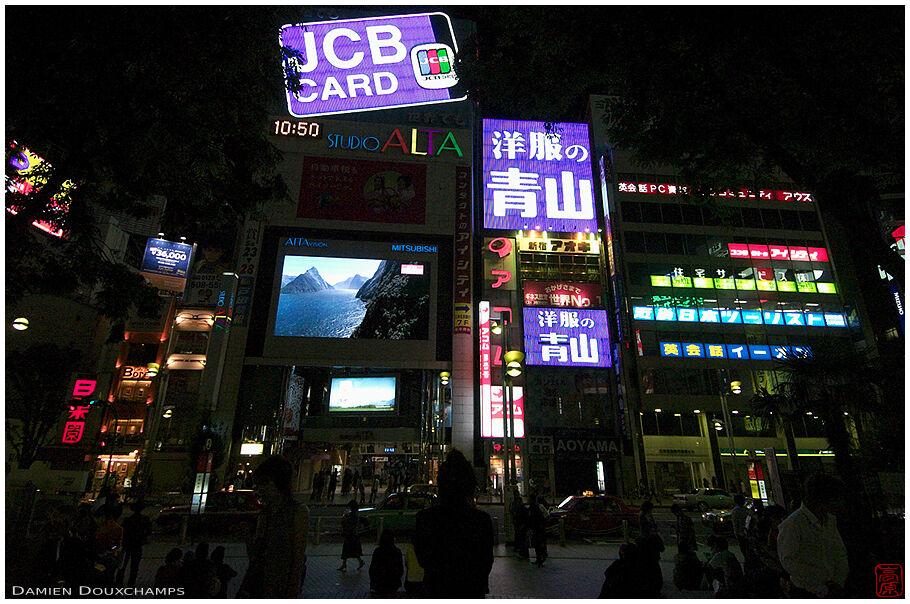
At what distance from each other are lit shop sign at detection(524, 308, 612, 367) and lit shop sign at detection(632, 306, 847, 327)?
10.1ft

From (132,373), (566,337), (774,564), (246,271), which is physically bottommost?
(774,564)

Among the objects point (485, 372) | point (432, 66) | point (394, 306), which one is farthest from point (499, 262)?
point (432, 66)

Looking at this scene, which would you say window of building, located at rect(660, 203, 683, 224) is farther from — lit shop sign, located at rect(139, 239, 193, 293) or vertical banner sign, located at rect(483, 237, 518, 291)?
lit shop sign, located at rect(139, 239, 193, 293)

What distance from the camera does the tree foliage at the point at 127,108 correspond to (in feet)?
21.7

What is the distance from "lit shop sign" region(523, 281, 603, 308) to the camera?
1309 inches

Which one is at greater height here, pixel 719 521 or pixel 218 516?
pixel 218 516

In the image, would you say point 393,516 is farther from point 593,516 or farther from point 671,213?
point 671,213

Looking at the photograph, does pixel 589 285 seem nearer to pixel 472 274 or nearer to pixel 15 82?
pixel 472 274

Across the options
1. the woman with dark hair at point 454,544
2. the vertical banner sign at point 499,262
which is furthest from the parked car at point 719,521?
the vertical banner sign at point 499,262

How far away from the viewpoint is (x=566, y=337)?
105 feet

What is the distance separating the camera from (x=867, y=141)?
669cm

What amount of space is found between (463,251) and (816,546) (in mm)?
28968

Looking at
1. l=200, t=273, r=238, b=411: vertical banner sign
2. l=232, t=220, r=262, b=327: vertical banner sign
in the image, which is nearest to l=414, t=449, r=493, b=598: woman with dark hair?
l=200, t=273, r=238, b=411: vertical banner sign


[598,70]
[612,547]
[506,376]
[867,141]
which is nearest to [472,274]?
[506,376]
